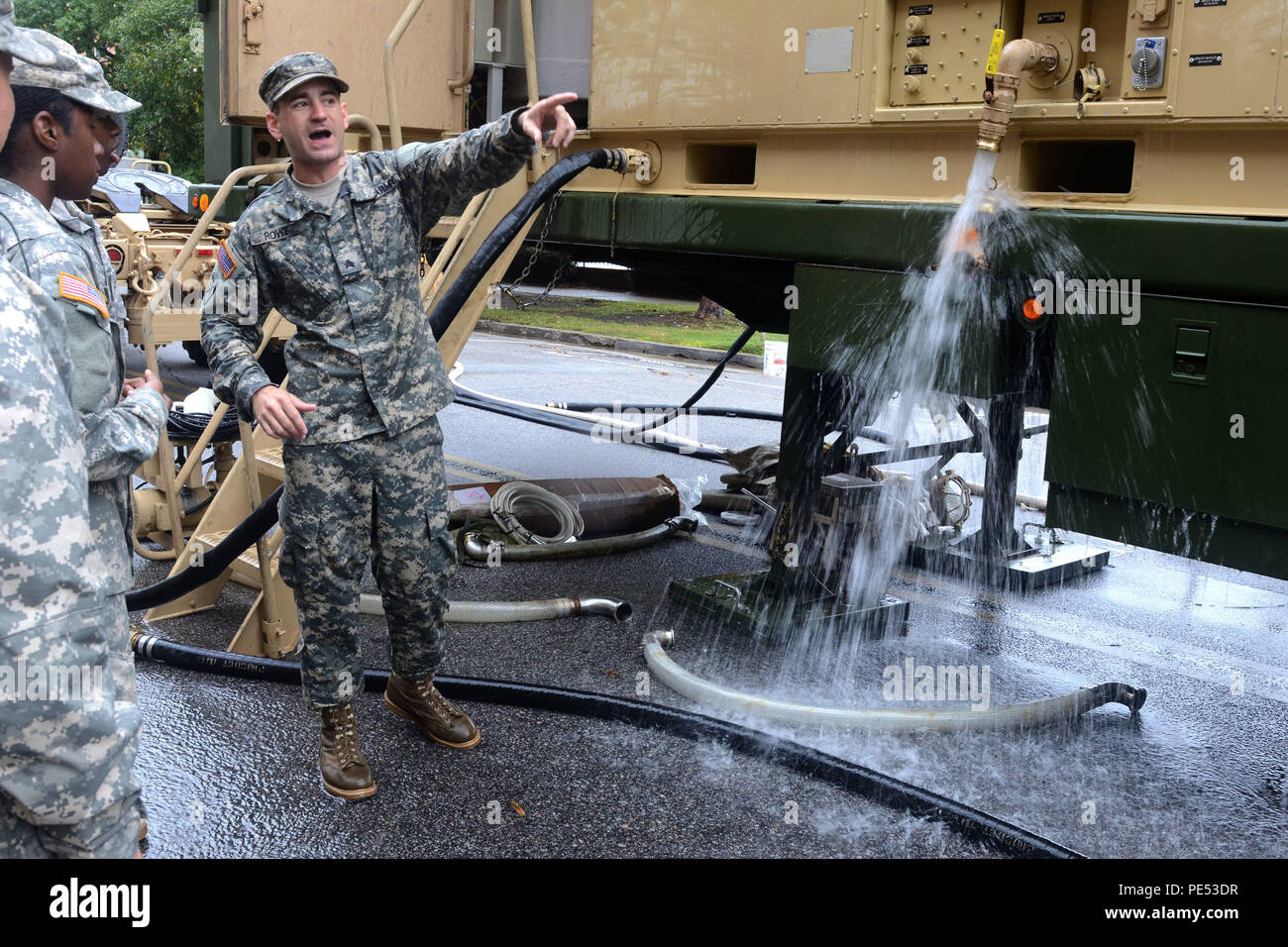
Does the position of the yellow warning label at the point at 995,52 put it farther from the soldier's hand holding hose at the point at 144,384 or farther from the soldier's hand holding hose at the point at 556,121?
the soldier's hand holding hose at the point at 144,384

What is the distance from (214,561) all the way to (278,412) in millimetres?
1443

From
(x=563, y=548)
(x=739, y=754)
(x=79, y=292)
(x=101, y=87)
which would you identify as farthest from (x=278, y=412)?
(x=563, y=548)

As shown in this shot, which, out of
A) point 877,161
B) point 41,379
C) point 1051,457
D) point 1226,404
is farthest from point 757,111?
point 41,379

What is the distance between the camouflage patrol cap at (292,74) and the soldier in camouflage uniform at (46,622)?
1.55 metres

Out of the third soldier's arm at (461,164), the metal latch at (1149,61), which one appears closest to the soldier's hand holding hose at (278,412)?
the third soldier's arm at (461,164)

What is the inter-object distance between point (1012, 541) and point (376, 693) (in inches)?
130

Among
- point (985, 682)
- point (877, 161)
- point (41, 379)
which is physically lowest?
point (985, 682)

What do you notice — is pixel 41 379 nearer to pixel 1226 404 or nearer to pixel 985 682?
pixel 1226 404

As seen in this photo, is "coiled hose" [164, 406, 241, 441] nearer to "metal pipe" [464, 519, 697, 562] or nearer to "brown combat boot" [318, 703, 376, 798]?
"metal pipe" [464, 519, 697, 562]

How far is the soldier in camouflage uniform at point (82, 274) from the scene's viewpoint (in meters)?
2.39

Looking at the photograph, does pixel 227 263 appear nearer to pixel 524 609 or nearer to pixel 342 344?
pixel 342 344

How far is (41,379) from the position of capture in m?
1.70

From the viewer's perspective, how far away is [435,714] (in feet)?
12.6

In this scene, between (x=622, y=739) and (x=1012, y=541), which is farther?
(x=1012, y=541)
